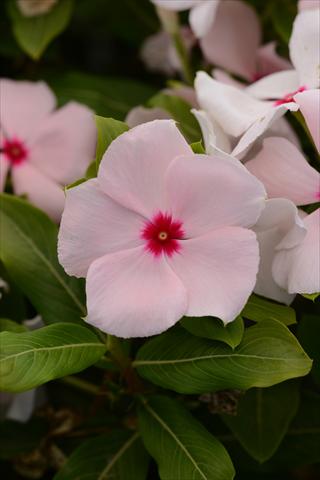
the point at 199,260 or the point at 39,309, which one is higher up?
the point at 199,260

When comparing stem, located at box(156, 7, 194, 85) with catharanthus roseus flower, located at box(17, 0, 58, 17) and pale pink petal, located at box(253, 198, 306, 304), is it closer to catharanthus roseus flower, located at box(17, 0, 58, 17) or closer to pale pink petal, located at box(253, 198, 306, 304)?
catharanthus roseus flower, located at box(17, 0, 58, 17)

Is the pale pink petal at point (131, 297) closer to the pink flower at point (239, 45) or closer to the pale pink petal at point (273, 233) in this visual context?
the pale pink petal at point (273, 233)

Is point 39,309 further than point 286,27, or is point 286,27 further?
point 286,27

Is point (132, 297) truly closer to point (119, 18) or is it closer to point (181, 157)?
point (181, 157)

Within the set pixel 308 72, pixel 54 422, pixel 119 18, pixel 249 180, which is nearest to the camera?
pixel 249 180

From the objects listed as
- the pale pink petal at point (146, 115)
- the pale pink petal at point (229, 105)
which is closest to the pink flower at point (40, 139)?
the pale pink petal at point (146, 115)

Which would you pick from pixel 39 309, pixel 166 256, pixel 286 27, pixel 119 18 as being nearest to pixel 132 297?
pixel 166 256

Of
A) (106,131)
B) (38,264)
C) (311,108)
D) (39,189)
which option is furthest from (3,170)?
(311,108)
